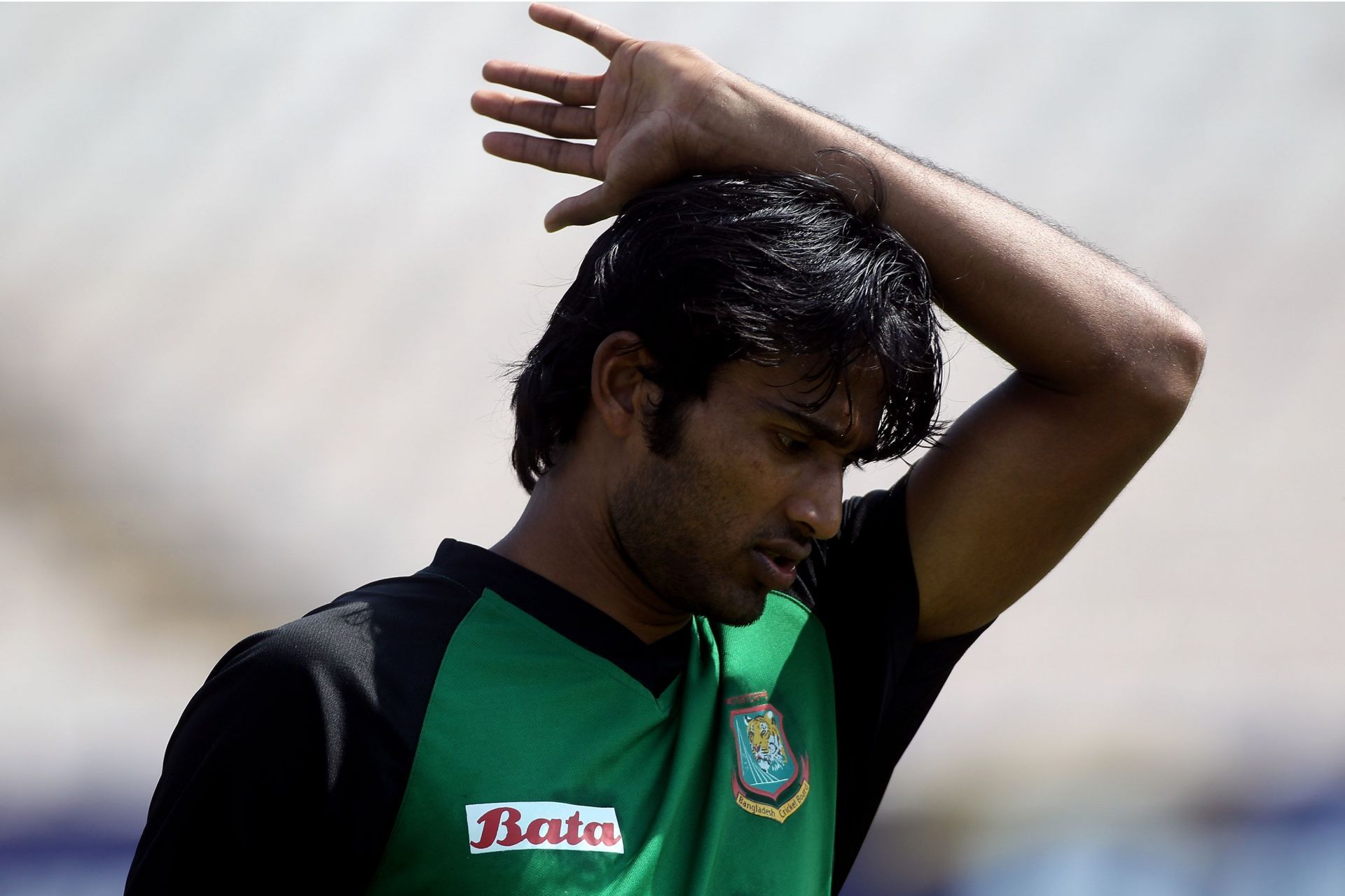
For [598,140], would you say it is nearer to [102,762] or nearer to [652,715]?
[652,715]

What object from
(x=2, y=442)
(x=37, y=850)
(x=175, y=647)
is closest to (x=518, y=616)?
(x=37, y=850)

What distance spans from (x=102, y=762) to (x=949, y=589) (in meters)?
2.23

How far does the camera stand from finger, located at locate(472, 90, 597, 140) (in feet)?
5.02

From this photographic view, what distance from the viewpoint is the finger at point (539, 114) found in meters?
1.53

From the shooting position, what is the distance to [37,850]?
2553mm

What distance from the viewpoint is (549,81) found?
1.56 m

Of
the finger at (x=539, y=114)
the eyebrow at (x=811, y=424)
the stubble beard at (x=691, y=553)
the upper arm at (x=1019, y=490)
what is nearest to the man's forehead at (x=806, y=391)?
the eyebrow at (x=811, y=424)

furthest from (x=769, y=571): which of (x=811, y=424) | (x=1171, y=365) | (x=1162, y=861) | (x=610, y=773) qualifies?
(x=1162, y=861)

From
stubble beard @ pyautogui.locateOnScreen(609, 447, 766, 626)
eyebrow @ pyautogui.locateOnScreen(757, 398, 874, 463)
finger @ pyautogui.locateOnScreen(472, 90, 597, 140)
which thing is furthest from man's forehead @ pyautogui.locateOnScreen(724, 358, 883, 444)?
finger @ pyautogui.locateOnScreen(472, 90, 597, 140)

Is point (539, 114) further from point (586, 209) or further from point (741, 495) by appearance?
point (741, 495)

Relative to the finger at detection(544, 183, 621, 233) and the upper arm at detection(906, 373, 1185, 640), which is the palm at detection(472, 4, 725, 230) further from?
the upper arm at detection(906, 373, 1185, 640)

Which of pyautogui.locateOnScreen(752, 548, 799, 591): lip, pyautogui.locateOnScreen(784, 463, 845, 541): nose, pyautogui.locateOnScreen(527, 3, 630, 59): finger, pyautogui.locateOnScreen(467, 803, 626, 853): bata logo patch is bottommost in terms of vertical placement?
pyautogui.locateOnScreen(467, 803, 626, 853): bata logo patch

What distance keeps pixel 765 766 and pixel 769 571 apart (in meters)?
0.22

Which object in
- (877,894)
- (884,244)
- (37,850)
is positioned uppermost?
(884,244)
